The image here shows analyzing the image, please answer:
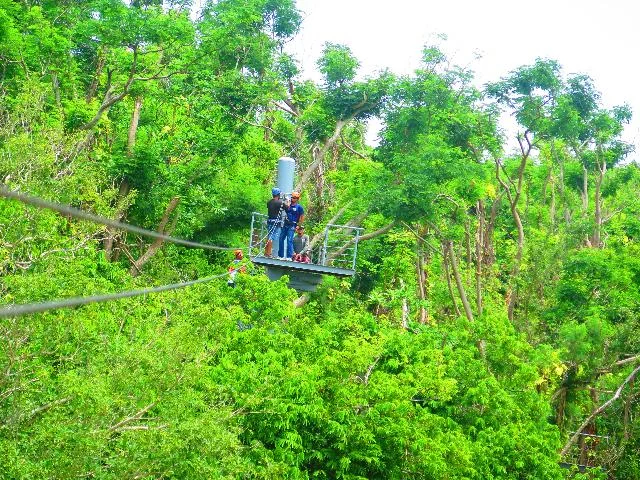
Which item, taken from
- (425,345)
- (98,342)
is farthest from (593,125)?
(98,342)

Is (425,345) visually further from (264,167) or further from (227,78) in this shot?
(264,167)

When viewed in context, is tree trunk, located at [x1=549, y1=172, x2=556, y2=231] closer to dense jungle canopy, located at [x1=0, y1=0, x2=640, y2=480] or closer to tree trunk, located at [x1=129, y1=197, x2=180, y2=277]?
dense jungle canopy, located at [x1=0, y1=0, x2=640, y2=480]

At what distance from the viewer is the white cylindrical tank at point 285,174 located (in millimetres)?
22641

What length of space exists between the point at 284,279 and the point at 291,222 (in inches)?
45.2

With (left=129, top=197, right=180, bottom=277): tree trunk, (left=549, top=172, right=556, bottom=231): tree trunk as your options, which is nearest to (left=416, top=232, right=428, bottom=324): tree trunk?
(left=549, top=172, right=556, bottom=231): tree trunk

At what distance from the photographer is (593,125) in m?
28.4

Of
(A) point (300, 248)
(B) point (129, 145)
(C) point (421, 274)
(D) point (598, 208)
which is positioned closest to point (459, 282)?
(C) point (421, 274)

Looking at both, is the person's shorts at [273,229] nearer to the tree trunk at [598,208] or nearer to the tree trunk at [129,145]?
the tree trunk at [129,145]

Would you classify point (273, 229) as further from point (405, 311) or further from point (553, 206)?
point (553, 206)

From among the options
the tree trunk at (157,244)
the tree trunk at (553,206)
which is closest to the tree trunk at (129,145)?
the tree trunk at (157,244)

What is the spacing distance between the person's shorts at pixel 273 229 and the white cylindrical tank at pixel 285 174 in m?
2.48

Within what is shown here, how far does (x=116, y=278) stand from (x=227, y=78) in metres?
6.54

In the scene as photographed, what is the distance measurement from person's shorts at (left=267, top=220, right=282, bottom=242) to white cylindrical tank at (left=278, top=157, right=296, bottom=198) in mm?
2483

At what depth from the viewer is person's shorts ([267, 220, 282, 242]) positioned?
19.8 metres
